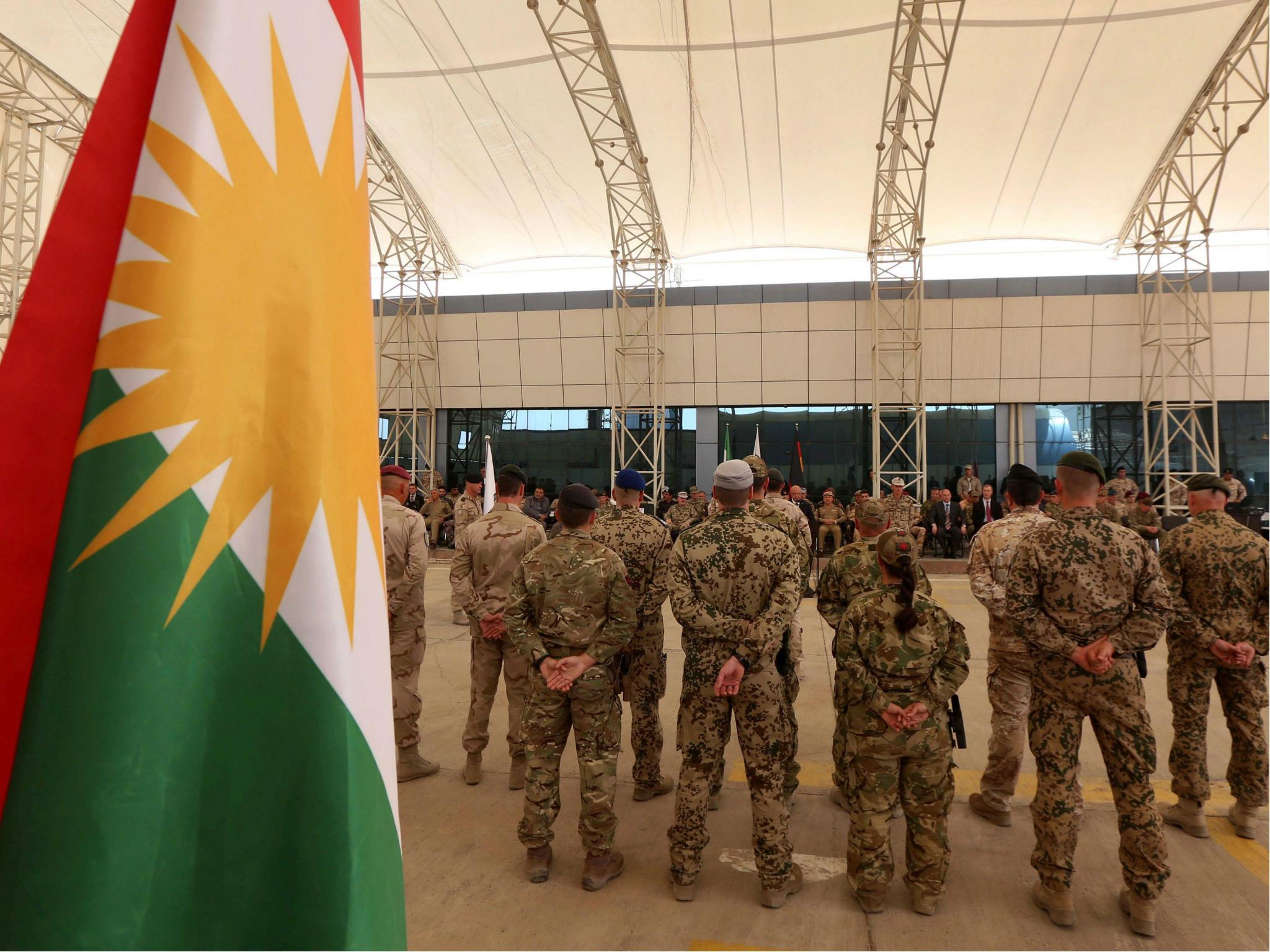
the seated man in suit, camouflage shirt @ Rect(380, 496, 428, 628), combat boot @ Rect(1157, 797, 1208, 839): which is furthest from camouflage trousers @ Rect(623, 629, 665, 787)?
the seated man in suit

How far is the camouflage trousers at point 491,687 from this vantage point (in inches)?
177

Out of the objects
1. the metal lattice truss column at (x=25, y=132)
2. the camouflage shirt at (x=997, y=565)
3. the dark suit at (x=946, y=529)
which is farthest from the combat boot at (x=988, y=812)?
the metal lattice truss column at (x=25, y=132)

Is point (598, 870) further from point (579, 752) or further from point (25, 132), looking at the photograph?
point (25, 132)

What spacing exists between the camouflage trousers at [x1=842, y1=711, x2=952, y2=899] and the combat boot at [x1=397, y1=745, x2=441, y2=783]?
279 centimetres

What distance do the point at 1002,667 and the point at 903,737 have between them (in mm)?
1418

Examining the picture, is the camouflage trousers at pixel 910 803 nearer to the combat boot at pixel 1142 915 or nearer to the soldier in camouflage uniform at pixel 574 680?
the combat boot at pixel 1142 915

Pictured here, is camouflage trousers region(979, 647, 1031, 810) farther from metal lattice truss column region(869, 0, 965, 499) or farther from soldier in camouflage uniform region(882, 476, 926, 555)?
metal lattice truss column region(869, 0, 965, 499)

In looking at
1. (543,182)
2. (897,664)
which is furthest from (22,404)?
(543,182)

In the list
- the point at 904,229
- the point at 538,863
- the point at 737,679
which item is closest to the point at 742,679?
the point at 737,679

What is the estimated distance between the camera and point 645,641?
14.4ft

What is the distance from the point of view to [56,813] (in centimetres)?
66

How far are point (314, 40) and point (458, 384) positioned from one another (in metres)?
20.8

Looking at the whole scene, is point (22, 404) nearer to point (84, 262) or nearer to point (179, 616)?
point (84, 262)

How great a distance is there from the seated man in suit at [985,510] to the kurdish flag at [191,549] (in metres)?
15.1
